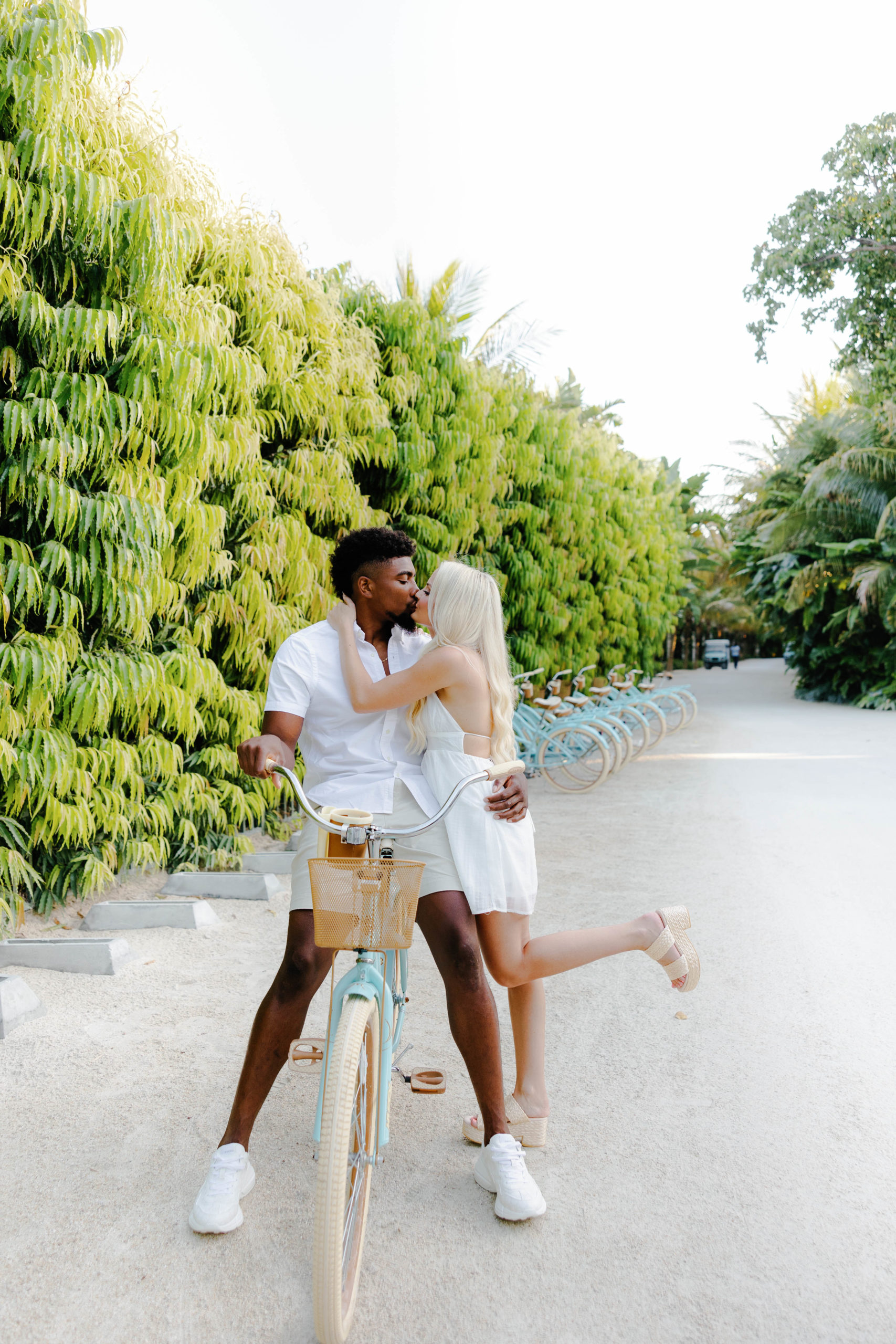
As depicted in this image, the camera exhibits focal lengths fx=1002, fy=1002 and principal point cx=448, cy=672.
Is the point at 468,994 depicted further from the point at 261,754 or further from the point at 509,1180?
the point at 261,754

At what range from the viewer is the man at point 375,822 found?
8.09ft

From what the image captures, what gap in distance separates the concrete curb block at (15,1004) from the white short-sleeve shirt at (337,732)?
5.80ft

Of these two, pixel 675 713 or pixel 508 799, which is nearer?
pixel 508 799

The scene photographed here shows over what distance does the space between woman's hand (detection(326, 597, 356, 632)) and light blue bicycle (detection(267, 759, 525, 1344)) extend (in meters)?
0.54

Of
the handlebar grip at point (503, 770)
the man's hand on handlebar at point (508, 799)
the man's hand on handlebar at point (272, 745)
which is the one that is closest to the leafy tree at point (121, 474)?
the man's hand on handlebar at point (272, 745)

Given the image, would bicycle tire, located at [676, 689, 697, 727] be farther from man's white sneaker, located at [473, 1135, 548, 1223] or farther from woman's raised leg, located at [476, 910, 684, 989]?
man's white sneaker, located at [473, 1135, 548, 1223]

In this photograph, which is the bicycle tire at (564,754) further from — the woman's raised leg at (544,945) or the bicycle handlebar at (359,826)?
the bicycle handlebar at (359,826)

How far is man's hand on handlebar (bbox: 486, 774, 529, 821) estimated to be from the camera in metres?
2.59

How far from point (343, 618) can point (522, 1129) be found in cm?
153

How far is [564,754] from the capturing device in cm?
995

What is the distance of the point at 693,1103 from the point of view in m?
3.12

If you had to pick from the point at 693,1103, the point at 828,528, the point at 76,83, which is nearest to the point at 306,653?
the point at 693,1103

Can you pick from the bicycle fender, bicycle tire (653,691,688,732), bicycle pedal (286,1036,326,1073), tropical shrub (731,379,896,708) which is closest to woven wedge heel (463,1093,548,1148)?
bicycle pedal (286,1036,326,1073)

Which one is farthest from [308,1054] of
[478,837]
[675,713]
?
[675,713]
